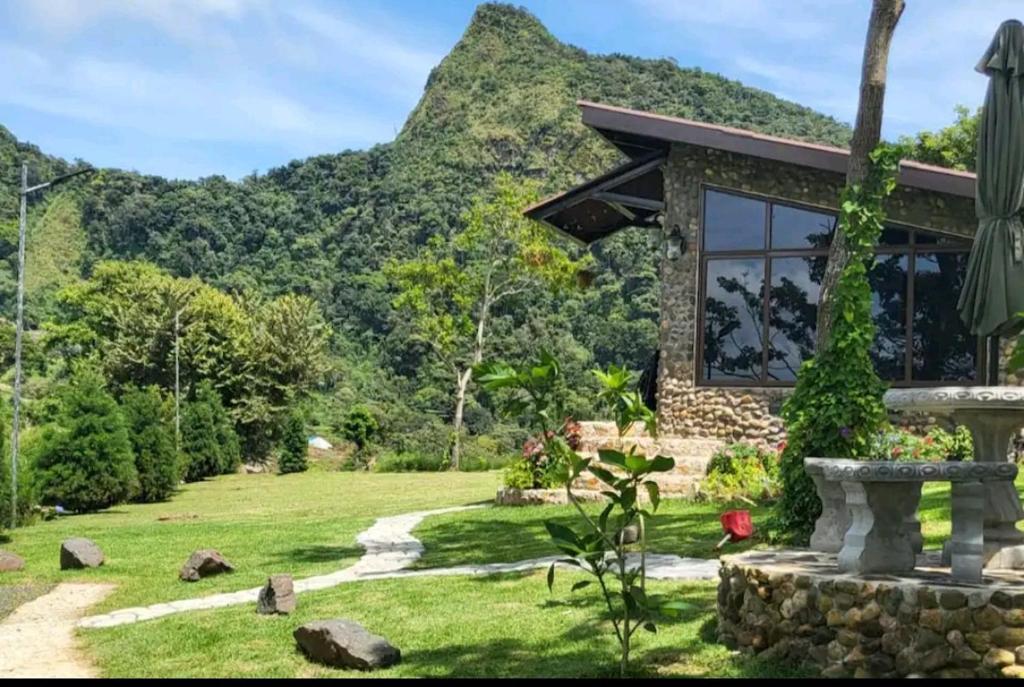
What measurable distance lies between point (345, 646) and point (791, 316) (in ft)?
37.9

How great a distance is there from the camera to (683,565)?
794cm

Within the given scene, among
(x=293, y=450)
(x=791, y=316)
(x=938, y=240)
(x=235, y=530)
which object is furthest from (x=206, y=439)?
(x=938, y=240)

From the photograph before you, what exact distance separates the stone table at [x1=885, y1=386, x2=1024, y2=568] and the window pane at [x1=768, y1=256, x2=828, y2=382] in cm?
975

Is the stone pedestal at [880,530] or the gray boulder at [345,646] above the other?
the stone pedestal at [880,530]

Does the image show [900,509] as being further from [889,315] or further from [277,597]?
[889,315]

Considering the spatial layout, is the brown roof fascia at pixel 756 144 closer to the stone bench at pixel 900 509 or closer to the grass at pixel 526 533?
the grass at pixel 526 533

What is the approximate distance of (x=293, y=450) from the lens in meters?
27.5

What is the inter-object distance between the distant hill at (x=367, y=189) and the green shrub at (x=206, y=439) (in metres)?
17.2

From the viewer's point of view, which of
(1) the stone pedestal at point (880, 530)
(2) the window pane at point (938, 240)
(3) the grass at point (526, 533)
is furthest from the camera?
(2) the window pane at point (938, 240)

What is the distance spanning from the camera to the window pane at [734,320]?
15641 millimetres

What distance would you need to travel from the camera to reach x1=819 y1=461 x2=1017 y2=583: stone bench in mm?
4844

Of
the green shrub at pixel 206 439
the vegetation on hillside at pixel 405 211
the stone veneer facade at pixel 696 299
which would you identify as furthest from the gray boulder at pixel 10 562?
the vegetation on hillside at pixel 405 211

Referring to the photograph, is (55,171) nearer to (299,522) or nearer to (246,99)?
(246,99)

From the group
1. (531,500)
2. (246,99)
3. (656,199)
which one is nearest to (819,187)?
(656,199)
